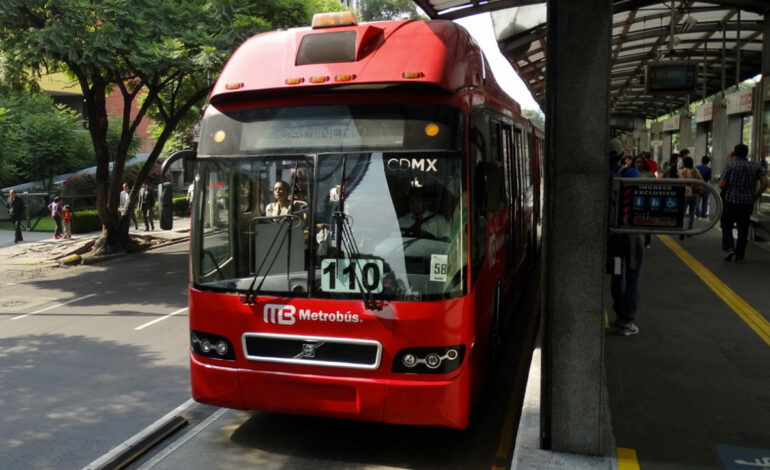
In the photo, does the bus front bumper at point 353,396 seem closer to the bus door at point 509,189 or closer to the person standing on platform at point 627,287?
the bus door at point 509,189

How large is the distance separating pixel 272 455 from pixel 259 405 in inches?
18.2

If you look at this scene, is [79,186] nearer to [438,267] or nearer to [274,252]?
[274,252]

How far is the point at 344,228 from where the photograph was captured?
4.98 meters

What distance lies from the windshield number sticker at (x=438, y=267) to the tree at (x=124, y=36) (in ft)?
39.1

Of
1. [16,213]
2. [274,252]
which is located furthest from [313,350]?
[16,213]

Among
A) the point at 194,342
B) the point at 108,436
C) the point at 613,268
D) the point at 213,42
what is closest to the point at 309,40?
the point at 194,342

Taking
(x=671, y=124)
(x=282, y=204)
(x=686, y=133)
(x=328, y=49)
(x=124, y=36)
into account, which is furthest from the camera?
(x=671, y=124)

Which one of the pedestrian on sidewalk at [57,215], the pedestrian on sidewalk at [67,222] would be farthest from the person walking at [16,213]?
the pedestrian on sidewalk at [67,222]

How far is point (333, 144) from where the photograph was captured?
5.08 metres

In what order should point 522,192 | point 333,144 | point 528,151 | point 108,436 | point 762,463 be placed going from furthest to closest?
point 528,151 → point 522,192 → point 108,436 → point 333,144 → point 762,463

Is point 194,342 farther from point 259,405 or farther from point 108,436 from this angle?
point 108,436

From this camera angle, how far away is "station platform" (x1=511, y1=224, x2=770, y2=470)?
466 centimetres

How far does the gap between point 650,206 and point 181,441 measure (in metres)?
4.08

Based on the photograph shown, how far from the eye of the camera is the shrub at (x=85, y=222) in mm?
25136
